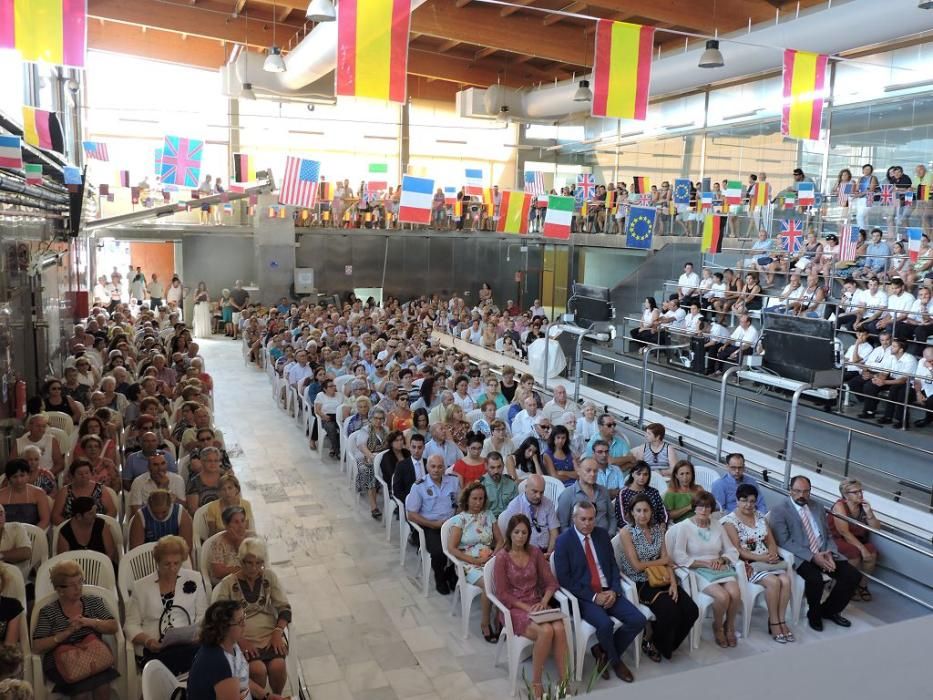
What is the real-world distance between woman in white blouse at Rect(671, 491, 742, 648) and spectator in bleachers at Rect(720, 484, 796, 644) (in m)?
0.13

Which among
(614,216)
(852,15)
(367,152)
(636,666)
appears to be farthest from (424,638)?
(367,152)

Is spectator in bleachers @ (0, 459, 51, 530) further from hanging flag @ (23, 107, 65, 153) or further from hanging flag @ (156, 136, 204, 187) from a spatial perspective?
hanging flag @ (156, 136, 204, 187)

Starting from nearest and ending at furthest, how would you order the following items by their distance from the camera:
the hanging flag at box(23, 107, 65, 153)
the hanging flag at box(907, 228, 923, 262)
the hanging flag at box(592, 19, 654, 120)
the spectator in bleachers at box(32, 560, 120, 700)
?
the spectator in bleachers at box(32, 560, 120, 700)
the hanging flag at box(592, 19, 654, 120)
the hanging flag at box(23, 107, 65, 153)
the hanging flag at box(907, 228, 923, 262)

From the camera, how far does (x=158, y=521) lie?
5.73 meters

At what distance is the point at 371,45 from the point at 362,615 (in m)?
5.40

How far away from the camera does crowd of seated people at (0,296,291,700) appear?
4.50 meters

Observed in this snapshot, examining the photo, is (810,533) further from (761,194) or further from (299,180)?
(299,180)

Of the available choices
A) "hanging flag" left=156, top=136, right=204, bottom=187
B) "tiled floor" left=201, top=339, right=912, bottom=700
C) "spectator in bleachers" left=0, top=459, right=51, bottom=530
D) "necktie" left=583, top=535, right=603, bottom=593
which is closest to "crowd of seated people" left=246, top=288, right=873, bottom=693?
"necktie" left=583, top=535, right=603, bottom=593

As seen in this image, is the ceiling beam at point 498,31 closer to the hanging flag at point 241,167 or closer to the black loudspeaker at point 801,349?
the hanging flag at point 241,167

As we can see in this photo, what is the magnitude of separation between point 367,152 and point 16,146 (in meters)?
23.4

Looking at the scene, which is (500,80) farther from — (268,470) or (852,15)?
(268,470)

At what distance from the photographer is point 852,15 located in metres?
13.6

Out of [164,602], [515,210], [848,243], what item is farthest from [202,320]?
[164,602]

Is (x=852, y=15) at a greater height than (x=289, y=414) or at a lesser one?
greater
